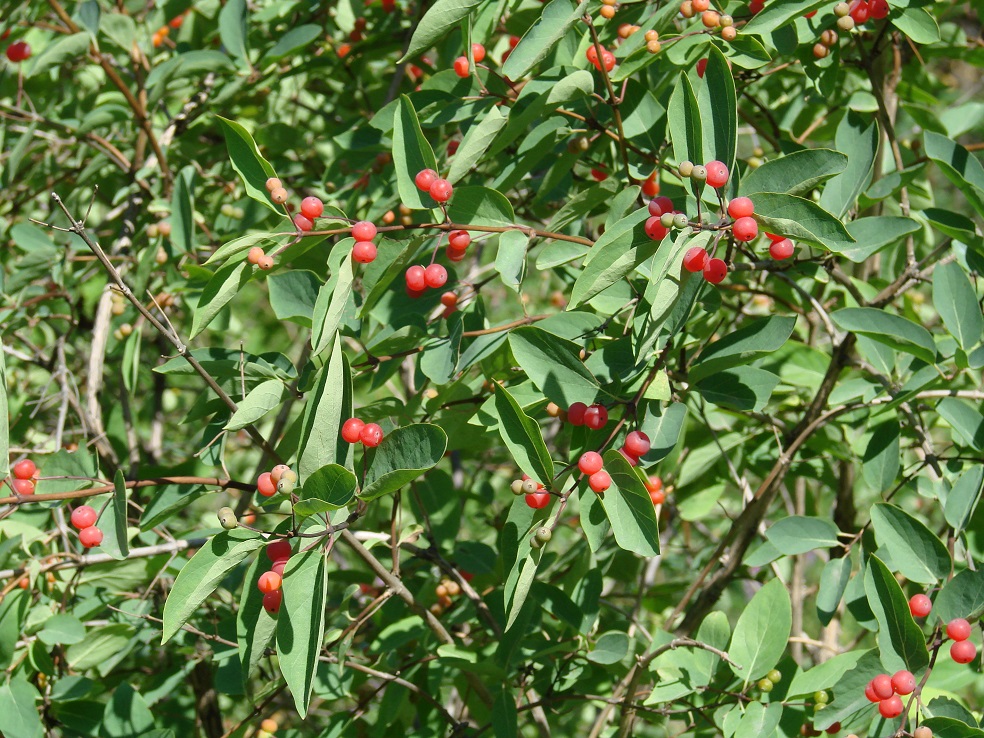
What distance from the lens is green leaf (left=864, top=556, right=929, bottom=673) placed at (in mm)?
1392

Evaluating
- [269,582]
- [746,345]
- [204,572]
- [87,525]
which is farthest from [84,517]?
[746,345]

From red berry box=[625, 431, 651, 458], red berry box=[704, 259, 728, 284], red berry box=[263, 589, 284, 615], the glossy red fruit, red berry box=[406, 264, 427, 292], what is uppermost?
the glossy red fruit

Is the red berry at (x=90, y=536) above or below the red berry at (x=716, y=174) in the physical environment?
below

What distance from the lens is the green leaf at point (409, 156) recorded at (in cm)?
149

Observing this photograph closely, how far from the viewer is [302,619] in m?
1.22

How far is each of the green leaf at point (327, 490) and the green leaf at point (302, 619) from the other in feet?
0.29

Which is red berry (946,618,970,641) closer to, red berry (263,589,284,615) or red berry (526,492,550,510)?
red berry (526,492,550,510)

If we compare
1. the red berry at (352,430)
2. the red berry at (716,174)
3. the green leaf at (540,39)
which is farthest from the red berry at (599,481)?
the green leaf at (540,39)

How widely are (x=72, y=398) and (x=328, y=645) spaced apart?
1106mm

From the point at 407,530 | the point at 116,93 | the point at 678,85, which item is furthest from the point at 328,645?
the point at 116,93

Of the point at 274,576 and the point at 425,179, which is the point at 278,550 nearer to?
the point at 274,576

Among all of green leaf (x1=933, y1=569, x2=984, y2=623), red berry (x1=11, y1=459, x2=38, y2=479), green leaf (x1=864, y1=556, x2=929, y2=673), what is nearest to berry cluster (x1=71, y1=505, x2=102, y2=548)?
red berry (x1=11, y1=459, x2=38, y2=479)

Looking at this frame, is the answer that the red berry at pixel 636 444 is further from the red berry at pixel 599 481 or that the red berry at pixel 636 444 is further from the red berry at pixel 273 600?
the red berry at pixel 273 600

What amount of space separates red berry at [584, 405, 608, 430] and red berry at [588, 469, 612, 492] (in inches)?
4.4
